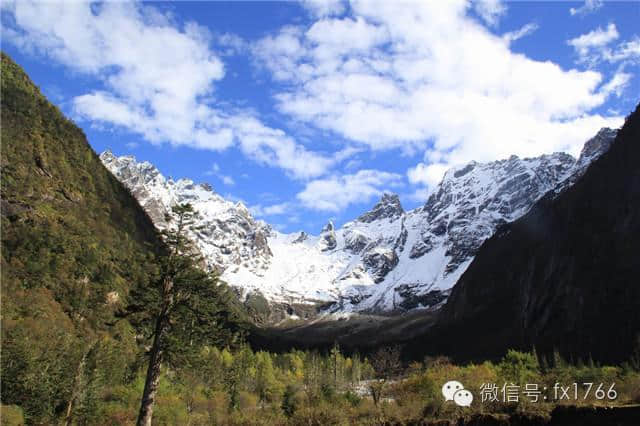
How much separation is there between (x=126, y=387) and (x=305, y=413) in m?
38.4

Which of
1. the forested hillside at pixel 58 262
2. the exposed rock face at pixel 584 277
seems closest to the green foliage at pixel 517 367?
the exposed rock face at pixel 584 277

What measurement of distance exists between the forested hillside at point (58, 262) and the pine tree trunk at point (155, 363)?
192 cm

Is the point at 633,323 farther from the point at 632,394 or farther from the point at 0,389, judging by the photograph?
the point at 0,389

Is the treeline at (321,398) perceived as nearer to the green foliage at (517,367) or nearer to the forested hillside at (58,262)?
the green foliage at (517,367)

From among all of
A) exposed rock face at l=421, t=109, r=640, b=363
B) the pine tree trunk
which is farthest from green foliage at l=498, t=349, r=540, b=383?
exposed rock face at l=421, t=109, r=640, b=363

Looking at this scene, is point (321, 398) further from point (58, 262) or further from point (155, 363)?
point (58, 262)

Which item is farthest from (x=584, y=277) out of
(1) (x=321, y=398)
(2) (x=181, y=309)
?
(2) (x=181, y=309)

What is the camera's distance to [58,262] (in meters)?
89.1

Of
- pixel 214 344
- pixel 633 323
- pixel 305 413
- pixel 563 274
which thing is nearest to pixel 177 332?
pixel 214 344

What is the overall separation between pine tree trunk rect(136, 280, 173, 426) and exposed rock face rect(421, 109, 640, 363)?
89501 mm

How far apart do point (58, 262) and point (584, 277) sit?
114780 mm

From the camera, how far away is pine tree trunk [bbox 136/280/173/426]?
103 ft

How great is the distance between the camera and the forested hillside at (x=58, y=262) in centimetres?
4888

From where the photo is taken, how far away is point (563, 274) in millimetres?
130000
